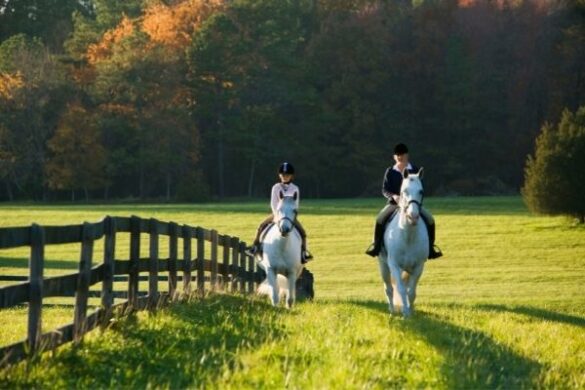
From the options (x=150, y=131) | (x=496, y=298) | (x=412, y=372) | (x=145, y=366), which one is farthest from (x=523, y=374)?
(x=150, y=131)

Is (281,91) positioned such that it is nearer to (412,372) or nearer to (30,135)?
(30,135)

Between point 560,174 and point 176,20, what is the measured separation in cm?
4245

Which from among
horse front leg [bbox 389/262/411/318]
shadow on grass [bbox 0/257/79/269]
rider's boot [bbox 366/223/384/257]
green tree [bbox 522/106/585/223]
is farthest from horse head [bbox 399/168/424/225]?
green tree [bbox 522/106/585/223]

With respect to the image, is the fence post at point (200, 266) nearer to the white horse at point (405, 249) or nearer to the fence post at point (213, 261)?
the fence post at point (213, 261)

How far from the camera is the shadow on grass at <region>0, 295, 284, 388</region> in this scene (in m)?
8.78

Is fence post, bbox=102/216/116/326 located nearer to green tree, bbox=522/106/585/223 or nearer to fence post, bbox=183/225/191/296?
fence post, bbox=183/225/191/296

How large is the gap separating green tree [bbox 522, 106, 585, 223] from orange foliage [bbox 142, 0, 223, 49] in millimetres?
38083

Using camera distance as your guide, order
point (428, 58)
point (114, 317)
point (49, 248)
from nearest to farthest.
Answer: point (114, 317) → point (49, 248) → point (428, 58)

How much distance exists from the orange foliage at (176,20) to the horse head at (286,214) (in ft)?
246

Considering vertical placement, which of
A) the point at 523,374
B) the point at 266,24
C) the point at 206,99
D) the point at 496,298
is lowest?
the point at 496,298

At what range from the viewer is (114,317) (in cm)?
1228

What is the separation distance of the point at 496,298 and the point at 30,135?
56.7 meters

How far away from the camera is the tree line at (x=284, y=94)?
8638 cm

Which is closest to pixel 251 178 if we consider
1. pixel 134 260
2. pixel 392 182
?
pixel 392 182
